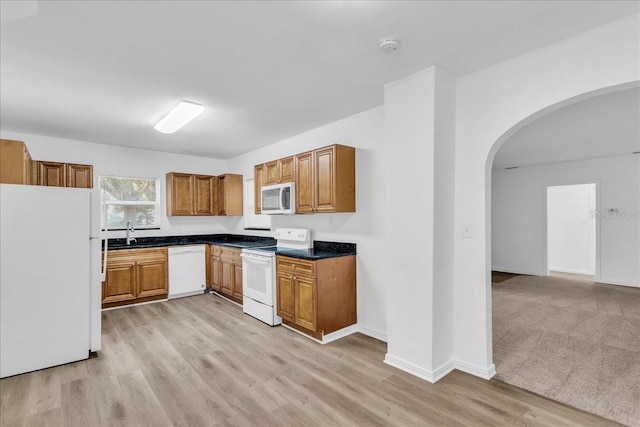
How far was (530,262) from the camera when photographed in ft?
24.1

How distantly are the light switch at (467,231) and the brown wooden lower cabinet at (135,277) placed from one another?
14.9ft

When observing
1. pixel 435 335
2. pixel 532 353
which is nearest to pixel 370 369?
pixel 435 335

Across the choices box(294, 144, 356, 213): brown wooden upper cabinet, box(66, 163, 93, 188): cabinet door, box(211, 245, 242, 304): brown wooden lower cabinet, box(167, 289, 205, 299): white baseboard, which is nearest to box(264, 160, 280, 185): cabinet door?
box(294, 144, 356, 213): brown wooden upper cabinet

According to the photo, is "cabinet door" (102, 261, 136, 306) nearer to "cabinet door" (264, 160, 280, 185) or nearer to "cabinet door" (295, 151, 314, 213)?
"cabinet door" (264, 160, 280, 185)

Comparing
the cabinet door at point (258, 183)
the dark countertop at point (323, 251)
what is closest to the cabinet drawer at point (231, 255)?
the cabinet door at point (258, 183)

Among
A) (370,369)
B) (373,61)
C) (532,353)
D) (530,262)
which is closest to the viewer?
(373,61)

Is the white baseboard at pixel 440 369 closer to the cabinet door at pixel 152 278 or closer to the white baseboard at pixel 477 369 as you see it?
the white baseboard at pixel 477 369

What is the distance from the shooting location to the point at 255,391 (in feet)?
8.05

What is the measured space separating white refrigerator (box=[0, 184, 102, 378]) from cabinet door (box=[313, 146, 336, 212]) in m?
2.36

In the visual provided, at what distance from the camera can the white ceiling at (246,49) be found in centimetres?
188

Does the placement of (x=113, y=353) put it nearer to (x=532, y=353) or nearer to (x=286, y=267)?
(x=286, y=267)

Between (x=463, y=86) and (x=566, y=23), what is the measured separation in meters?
0.84

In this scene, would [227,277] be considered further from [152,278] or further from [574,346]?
[574,346]

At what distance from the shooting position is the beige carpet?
235 centimetres
